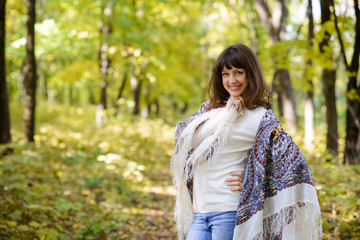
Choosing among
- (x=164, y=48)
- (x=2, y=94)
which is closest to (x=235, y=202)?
(x=2, y=94)

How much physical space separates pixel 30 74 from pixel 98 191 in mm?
4097

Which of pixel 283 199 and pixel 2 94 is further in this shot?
pixel 2 94

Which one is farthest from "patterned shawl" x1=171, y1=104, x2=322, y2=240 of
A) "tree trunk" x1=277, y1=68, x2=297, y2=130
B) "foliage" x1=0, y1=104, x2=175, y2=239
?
→ "tree trunk" x1=277, y1=68, x2=297, y2=130

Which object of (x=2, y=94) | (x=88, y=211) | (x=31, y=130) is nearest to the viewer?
(x=88, y=211)

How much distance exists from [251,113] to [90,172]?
6456 millimetres

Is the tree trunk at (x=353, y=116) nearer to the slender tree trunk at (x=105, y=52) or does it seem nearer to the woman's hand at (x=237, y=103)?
the woman's hand at (x=237, y=103)

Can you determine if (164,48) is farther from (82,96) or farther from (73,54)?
(82,96)

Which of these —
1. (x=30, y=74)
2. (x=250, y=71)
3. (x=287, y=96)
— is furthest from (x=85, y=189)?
(x=287, y=96)

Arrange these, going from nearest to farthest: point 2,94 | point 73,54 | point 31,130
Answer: point 2,94 → point 31,130 → point 73,54

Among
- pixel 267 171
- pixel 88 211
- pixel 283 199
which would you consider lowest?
pixel 88 211

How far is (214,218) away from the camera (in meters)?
2.27

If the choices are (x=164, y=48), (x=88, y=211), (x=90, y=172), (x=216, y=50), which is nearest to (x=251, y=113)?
(x=88, y=211)

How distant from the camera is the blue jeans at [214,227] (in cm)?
223

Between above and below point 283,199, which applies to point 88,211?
below
